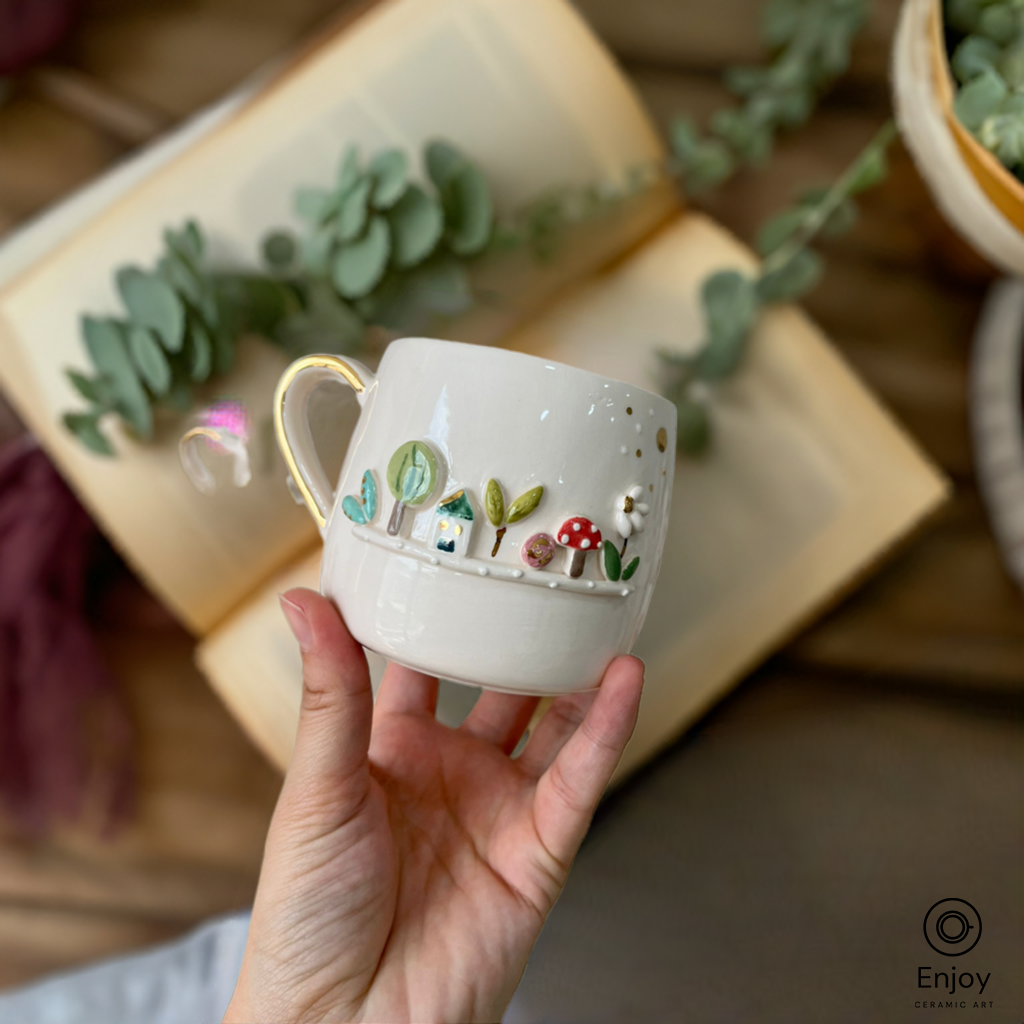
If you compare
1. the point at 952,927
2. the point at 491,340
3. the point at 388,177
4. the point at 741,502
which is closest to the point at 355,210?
the point at 388,177

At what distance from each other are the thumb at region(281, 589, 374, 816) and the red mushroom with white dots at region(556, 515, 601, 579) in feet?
0.42

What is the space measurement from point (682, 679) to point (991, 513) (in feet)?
1.20

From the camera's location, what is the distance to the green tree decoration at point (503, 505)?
0.36 metres

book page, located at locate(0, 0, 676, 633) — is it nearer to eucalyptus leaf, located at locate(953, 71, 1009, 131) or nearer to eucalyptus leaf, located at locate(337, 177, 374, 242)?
eucalyptus leaf, located at locate(337, 177, 374, 242)

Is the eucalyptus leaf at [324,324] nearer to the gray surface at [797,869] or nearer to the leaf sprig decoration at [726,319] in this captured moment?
the leaf sprig decoration at [726,319]

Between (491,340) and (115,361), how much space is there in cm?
29

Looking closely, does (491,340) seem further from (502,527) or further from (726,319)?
(502,527)

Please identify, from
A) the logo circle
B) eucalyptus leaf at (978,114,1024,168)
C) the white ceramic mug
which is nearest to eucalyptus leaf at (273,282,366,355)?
the white ceramic mug

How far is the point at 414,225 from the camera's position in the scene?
1.90ft

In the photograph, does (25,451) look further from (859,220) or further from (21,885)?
(859,220)

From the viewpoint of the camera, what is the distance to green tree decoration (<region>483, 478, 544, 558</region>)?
1.18ft

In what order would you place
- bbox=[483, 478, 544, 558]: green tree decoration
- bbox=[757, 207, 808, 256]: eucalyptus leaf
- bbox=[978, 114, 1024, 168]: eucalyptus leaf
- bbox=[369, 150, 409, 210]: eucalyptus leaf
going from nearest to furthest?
bbox=[483, 478, 544, 558]: green tree decoration
bbox=[978, 114, 1024, 168]: eucalyptus leaf
bbox=[369, 150, 409, 210]: eucalyptus leaf
bbox=[757, 207, 808, 256]: eucalyptus leaf

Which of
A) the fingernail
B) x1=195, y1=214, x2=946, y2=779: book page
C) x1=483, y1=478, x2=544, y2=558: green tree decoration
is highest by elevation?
x1=483, y1=478, x2=544, y2=558: green tree decoration

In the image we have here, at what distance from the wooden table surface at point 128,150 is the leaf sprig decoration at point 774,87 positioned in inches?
0.8
